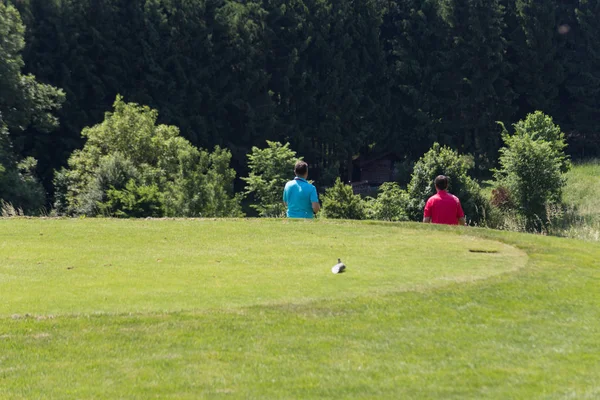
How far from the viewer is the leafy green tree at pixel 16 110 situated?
50344mm

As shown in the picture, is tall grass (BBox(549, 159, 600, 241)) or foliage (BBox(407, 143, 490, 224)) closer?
foliage (BBox(407, 143, 490, 224))

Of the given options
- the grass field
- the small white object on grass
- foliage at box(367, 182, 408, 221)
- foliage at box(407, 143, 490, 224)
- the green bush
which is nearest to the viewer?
the grass field

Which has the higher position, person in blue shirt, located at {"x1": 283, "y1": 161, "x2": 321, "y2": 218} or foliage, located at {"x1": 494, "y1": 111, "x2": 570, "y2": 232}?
foliage, located at {"x1": 494, "y1": 111, "x2": 570, "y2": 232}

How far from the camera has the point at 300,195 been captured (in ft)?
59.1

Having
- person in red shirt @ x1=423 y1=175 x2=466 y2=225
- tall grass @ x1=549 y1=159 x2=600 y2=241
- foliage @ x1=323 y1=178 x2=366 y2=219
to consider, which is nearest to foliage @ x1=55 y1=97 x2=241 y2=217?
foliage @ x1=323 y1=178 x2=366 y2=219

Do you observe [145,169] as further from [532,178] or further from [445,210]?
[445,210]

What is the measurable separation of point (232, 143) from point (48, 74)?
14892 millimetres

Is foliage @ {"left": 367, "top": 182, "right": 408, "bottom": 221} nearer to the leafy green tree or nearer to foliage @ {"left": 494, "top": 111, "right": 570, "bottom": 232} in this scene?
foliage @ {"left": 494, "top": 111, "right": 570, "bottom": 232}

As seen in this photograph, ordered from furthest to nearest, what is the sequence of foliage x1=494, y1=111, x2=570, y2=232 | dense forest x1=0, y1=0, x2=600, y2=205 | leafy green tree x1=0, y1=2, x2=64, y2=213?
dense forest x1=0, y1=0, x2=600, y2=205, leafy green tree x1=0, y1=2, x2=64, y2=213, foliage x1=494, y1=111, x2=570, y2=232

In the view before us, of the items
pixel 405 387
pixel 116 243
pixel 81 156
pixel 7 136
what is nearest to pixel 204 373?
pixel 405 387

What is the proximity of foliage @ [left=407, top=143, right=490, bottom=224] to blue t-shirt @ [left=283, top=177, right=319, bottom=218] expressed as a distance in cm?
2859

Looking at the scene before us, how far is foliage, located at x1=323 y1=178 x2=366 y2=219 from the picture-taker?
44594 mm

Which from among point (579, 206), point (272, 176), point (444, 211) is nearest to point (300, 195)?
point (444, 211)

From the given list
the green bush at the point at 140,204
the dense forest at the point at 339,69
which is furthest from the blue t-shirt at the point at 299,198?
the dense forest at the point at 339,69
